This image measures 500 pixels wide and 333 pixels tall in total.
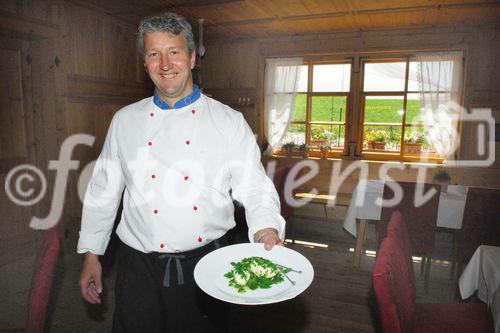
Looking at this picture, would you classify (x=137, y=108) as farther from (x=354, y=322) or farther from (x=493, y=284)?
(x=354, y=322)

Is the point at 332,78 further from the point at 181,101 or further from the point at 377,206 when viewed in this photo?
the point at 181,101

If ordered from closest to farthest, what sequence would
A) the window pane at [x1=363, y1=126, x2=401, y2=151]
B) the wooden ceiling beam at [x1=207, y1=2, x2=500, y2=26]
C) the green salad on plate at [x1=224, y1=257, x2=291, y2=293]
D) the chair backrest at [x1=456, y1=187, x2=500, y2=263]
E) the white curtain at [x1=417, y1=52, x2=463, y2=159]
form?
the green salad on plate at [x1=224, y1=257, x2=291, y2=293] → the chair backrest at [x1=456, y1=187, x2=500, y2=263] → the wooden ceiling beam at [x1=207, y1=2, x2=500, y2=26] → the white curtain at [x1=417, y1=52, x2=463, y2=159] → the window pane at [x1=363, y1=126, x2=401, y2=151]

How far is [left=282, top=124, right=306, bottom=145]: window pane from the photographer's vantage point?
6.00 metres

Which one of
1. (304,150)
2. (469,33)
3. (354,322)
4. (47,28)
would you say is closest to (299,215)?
(304,150)

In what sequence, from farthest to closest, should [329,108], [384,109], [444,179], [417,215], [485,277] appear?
[329,108] < [384,109] < [444,179] < [417,215] < [485,277]

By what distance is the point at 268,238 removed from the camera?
1.24 meters

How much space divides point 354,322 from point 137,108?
220 centimetres

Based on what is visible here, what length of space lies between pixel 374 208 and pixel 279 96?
2.96 metres

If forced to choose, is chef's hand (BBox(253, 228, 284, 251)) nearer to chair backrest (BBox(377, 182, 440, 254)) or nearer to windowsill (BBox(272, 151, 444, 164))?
chair backrest (BBox(377, 182, 440, 254))

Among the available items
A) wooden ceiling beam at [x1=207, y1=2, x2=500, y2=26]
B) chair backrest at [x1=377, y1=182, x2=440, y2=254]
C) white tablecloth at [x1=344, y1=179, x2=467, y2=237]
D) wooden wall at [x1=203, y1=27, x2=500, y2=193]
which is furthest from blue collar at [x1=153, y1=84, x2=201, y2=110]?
wooden wall at [x1=203, y1=27, x2=500, y2=193]

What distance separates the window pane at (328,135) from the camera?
579 cm

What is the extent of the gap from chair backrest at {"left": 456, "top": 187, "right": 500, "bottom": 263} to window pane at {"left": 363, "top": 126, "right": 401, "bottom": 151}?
9.22 ft

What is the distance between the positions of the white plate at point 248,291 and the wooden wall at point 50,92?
3522 millimetres

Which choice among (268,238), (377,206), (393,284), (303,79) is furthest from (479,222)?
(303,79)
